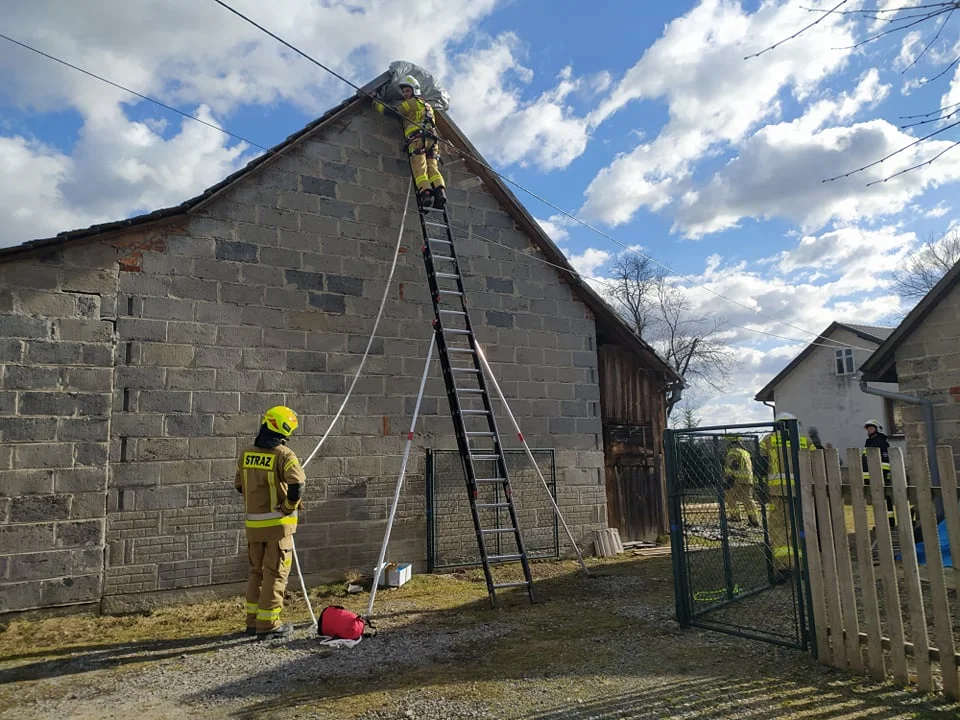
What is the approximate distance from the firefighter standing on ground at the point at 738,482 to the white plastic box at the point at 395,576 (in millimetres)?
3313

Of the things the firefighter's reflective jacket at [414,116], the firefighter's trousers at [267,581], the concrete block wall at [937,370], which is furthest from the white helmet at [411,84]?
the concrete block wall at [937,370]

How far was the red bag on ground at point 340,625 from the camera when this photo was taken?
5.12 metres

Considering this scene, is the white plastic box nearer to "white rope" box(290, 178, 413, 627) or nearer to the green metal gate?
"white rope" box(290, 178, 413, 627)

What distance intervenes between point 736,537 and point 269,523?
13.9 ft

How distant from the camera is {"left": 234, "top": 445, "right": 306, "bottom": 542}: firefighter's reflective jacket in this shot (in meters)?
5.39

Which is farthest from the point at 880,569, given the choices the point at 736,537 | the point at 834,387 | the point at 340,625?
the point at 834,387

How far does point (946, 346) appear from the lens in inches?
342

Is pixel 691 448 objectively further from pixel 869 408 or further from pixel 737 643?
pixel 869 408

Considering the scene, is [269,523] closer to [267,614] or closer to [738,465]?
[267,614]

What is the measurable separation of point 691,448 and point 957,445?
206 inches

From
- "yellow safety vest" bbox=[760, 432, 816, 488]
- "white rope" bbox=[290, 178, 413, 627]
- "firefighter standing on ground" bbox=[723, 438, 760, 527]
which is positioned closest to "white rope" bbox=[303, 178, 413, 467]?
"white rope" bbox=[290, 178, 413, 627]

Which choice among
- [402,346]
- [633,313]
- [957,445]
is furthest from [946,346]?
[633,313]

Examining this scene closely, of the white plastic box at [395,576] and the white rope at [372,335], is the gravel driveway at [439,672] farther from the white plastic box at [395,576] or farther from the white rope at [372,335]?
the white rope at [372,335]

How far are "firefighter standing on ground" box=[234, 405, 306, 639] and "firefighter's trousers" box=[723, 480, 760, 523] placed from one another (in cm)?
393
